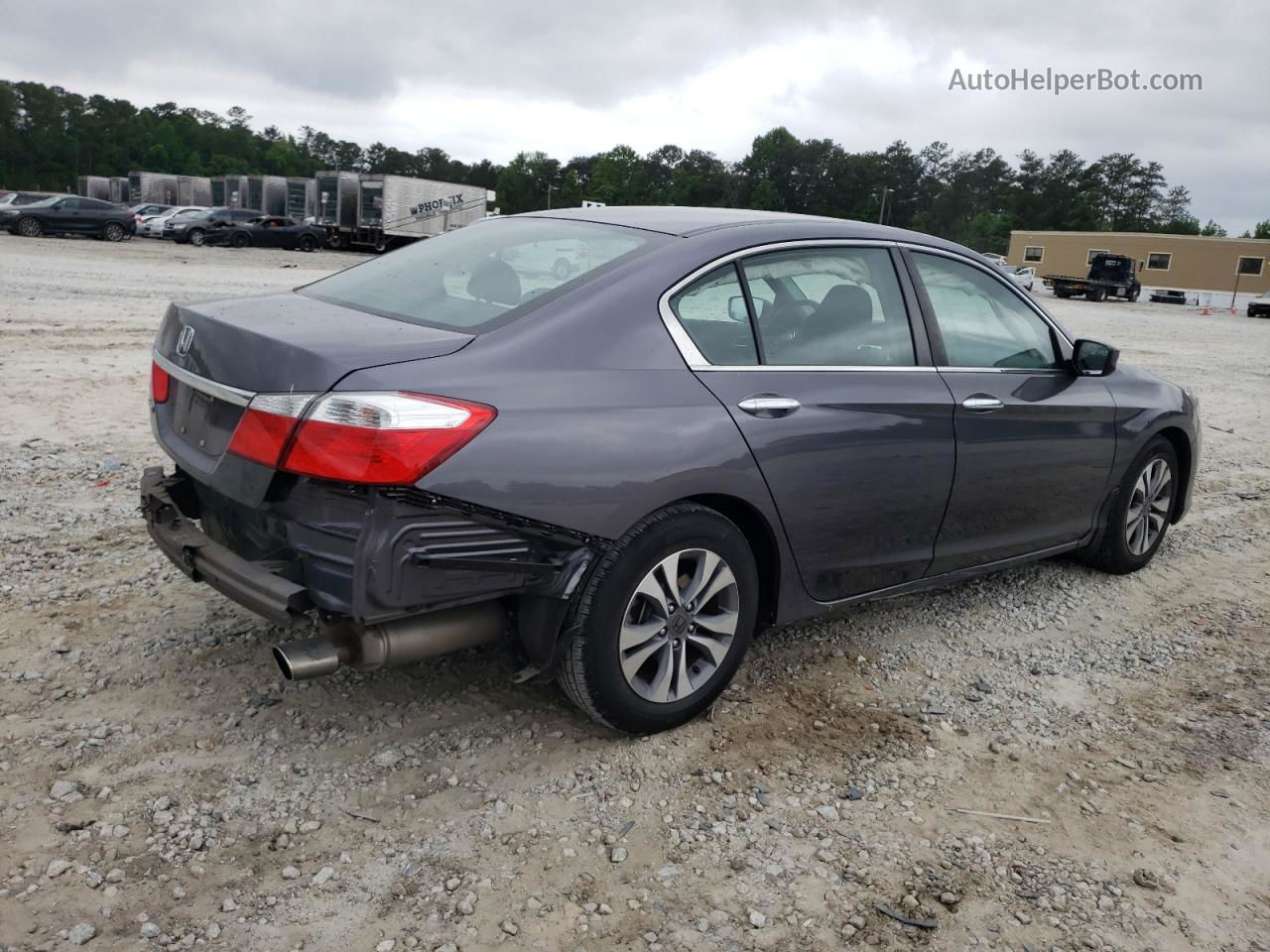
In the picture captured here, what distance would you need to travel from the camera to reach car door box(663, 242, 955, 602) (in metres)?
3.42

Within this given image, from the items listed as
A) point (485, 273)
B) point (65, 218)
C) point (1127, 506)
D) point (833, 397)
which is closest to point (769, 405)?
point (833, 397)

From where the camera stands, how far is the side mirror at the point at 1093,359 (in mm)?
4594

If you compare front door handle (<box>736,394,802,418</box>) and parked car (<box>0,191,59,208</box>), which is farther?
parked car (<box>0,191,59,208</box>)

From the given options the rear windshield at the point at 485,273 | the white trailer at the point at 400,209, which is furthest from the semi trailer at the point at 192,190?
the rear windshield at the point at 485,273

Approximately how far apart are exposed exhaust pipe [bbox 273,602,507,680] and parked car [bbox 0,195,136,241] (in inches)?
1326

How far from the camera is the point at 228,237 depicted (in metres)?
35.3

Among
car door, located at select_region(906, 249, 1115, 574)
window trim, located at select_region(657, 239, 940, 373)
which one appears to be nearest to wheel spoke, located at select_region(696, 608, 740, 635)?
window trim, located at select_region(657, 239, 940, 373)

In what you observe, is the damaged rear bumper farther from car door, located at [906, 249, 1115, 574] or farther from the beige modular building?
the beige modular building

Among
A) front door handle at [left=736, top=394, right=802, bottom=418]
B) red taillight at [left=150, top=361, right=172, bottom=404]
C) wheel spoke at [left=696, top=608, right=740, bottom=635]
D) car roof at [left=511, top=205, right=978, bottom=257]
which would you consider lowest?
wheel spoke at [left=696, top=608, right=740, bottom=635]

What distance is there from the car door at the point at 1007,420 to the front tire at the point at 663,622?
1111mm

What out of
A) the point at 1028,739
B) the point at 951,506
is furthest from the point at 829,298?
the point at 1028,739

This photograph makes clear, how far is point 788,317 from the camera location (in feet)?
12.0

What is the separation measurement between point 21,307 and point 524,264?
11.9 meters

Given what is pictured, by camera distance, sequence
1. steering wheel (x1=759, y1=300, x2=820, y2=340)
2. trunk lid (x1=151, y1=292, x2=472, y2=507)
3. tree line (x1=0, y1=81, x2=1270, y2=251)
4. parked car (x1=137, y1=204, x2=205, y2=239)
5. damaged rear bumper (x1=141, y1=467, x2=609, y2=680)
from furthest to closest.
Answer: tree line (x1=0, y1=81, x2=1270, y2=251) → parked car (x1=137, y1=204, x2=205, y2=239) → steering wheel (x1=759, y1=300, x2=820, y2=340) → trunk lid (x1=151, y1=292, x2=472, y2=507) → damaged rear bumper (x1=141, y1=467, x2=609, y2=680)
